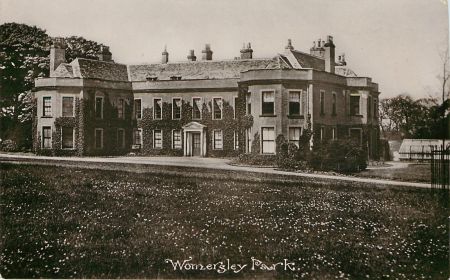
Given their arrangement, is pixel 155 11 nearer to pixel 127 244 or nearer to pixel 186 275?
pixel 127 244

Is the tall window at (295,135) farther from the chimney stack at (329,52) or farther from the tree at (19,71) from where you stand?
the tree at (19,71)

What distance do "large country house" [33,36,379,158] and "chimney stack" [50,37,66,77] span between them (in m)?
0.03

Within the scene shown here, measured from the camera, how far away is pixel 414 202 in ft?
20.5

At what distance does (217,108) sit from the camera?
41.9ft

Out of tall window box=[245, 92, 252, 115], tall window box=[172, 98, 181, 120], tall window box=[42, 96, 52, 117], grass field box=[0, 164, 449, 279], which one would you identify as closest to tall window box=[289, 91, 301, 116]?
tall window box=[245, 92, 252, 115]

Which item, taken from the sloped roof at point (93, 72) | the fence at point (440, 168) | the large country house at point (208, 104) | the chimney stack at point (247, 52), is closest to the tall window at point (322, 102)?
the large country house at point (208, 104)

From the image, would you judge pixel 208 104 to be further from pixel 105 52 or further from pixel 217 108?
pixel 105 52

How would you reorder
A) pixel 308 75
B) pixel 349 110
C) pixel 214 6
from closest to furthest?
1. pixel 214 6
2. pixel 349 110
3. pixel 308 75

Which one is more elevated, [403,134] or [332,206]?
[403,134]

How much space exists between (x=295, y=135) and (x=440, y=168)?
309cm

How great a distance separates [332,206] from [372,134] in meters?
2.31

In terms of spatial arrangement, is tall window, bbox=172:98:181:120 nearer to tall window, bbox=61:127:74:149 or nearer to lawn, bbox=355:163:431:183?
tall window, bbox=61:127:74:149

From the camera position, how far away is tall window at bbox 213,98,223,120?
12.2 m

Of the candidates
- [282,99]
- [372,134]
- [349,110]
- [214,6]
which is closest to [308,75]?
[282,99]
